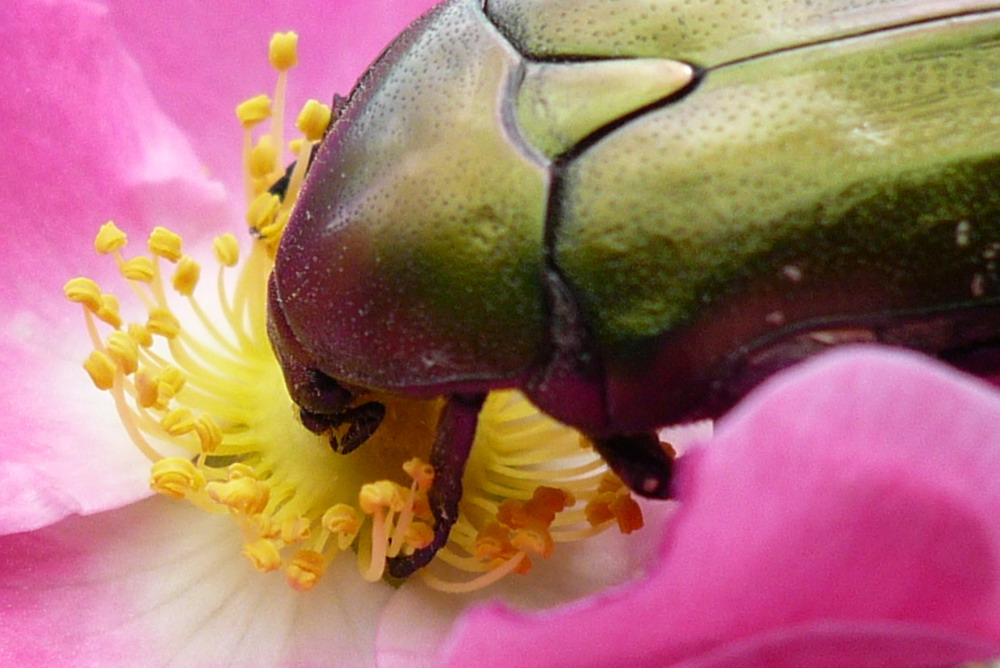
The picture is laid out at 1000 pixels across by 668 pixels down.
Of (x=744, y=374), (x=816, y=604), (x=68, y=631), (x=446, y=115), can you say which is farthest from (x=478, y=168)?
(x=68, y=631)

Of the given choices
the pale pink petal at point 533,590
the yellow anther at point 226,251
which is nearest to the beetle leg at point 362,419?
the pale pink petal at point 533,590

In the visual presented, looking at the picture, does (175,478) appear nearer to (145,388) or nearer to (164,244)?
(145,388)

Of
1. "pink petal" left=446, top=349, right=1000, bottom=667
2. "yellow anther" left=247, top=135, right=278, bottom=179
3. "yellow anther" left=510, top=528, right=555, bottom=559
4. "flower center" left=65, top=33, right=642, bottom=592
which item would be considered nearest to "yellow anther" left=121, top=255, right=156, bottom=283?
"flower center" left=65, top=33, right=642, bottom=592

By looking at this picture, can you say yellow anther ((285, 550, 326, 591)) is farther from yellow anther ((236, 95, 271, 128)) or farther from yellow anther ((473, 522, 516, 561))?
yellow anther ((236, 95, 271, 128))

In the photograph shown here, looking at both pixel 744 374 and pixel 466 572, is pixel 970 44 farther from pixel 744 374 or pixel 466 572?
pixel 466 572

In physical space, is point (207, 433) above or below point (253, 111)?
below

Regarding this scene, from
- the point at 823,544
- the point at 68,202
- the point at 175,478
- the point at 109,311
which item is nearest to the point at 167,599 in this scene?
the point at 175,478

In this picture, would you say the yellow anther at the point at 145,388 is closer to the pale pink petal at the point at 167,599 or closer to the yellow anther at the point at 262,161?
the pale pink petal at the point at 167,599
